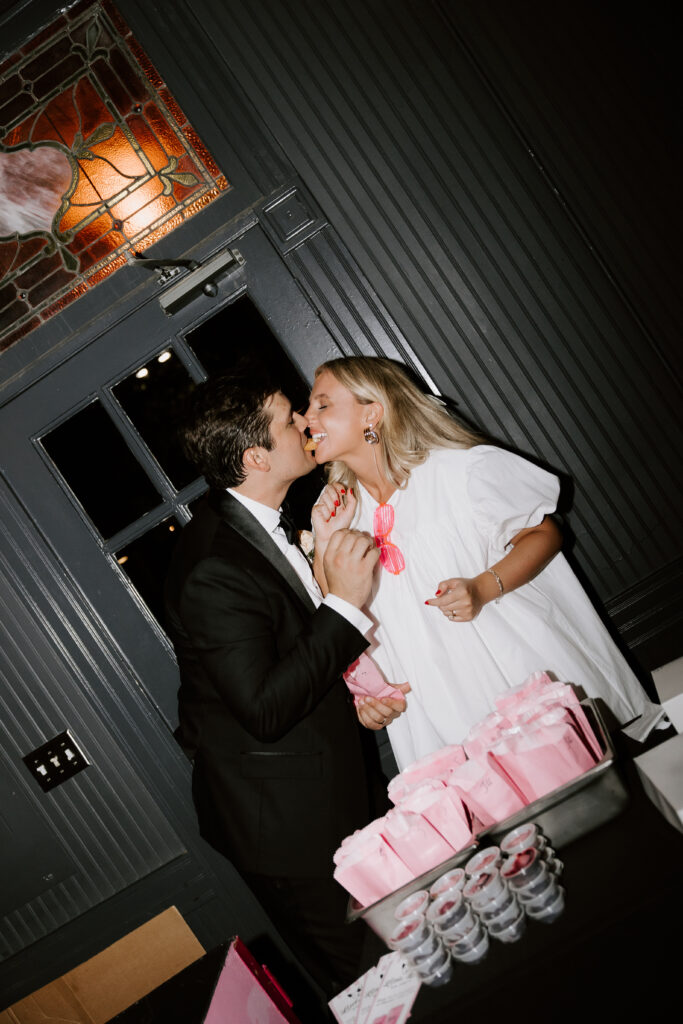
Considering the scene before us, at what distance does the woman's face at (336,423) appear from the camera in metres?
2.10

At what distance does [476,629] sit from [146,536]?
143 cm

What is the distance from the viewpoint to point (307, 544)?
2.31 m

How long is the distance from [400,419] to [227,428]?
1.77ft

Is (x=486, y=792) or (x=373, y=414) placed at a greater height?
(x=373, y=414)

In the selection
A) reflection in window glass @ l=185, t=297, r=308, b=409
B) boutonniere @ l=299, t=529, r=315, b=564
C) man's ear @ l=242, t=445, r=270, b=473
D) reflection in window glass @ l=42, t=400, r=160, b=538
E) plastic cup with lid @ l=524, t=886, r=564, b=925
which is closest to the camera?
plastic cup with lid @ l=524, t=886, r=564, b=925

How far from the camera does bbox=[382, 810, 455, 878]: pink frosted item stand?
1311 millimetres

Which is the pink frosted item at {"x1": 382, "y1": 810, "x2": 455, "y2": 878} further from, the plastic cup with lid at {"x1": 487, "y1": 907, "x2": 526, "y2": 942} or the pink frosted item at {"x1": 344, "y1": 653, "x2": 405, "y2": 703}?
the pink frosted item at {"x1": 344, "y1": 653, "x2": 405, "y2": 703}

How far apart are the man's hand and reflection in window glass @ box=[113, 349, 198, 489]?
1.01m

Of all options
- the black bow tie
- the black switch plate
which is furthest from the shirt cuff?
the black switch plate

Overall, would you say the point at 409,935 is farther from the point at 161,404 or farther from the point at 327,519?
the point at 161,404

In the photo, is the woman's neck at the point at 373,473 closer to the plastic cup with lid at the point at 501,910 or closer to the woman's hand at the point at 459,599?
the woman's hand at the point at 459,599

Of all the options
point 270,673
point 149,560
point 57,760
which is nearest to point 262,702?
point 270,673

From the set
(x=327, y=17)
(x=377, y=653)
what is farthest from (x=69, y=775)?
(x=327, y=17)

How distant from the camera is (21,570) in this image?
276 centimetres
